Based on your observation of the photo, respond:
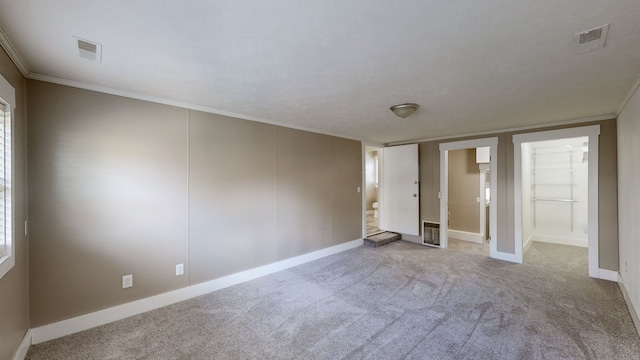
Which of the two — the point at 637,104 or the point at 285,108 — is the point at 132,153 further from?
the point at 637,104

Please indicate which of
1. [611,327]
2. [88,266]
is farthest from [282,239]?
[611,327]

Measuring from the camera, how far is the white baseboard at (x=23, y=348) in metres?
1.87

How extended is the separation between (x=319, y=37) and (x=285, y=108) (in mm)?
1589

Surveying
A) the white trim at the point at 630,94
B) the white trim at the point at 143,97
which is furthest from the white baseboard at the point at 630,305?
the white trim at the point at 143,97

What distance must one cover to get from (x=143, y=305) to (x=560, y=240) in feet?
24.7

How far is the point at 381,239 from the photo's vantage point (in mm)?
5219

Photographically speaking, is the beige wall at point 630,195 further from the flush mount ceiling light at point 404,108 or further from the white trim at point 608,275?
the flush mount ceiling light at point 404,108

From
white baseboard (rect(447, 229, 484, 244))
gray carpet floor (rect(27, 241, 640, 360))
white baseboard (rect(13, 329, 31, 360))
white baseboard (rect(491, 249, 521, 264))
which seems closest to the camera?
white baseboard (rect(13, 329, 31, 360))

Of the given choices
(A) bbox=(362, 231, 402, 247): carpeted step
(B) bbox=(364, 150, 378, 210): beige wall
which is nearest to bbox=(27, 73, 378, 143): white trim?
(A) bbox=(362, 231, 402, 247): carpeted step

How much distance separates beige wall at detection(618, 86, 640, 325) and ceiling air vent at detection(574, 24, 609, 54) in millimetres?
1271

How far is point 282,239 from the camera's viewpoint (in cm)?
390

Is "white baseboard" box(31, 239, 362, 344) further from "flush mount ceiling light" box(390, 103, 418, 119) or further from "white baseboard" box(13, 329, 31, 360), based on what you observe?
"flush mount ceiling light" box(390, 103, 418, 119)

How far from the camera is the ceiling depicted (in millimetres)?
1337

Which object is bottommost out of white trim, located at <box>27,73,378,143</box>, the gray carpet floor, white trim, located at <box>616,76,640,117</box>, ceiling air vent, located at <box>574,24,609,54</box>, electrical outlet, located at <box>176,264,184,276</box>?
the gray carpet floor
